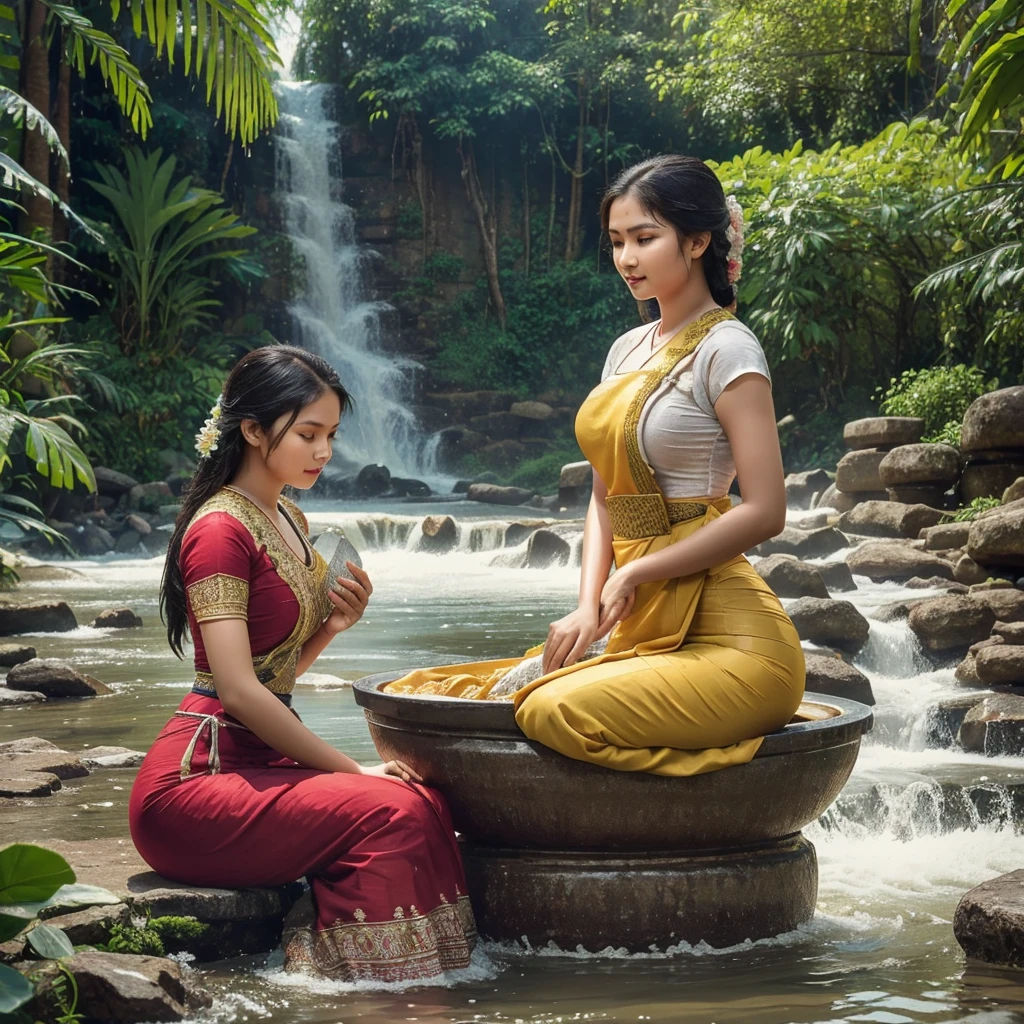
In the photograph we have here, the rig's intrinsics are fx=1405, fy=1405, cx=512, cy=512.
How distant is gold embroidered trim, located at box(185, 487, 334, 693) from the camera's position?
3.25 meters

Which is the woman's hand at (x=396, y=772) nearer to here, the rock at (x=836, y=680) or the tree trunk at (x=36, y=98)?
the rock at (x=836, y=680)

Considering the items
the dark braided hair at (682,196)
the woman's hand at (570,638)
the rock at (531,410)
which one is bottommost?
the woman's hand at (570,638)

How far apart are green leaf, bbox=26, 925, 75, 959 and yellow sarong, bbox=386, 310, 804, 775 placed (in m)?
0.99

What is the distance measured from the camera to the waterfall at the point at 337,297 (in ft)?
80.8

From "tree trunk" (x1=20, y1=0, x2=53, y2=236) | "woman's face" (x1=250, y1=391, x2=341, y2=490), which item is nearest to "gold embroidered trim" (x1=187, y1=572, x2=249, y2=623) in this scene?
"woman's face" (x1=250, y1=391, x2=341, y2=490)

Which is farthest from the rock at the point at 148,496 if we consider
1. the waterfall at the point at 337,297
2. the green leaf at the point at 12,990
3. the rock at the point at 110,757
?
the green leaf at the point at 12,990

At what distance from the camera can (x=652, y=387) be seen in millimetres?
3203

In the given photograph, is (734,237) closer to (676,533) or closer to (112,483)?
(676,533)

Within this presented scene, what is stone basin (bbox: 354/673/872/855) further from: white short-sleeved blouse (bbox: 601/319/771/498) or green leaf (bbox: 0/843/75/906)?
green leaf (bbox: 0/843/75/906)

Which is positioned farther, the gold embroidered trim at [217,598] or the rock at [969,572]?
the rock at [969,572]

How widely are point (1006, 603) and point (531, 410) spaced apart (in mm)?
17360

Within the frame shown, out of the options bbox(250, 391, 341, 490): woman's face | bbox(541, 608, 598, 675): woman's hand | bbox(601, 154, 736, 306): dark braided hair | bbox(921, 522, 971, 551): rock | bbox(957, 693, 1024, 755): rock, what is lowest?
bbox(957, 693, 1024, 755): rock

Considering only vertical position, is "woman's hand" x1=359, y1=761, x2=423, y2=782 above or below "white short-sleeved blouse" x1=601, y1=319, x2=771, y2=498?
below

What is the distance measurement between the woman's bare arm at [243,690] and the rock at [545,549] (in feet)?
37.7
